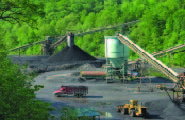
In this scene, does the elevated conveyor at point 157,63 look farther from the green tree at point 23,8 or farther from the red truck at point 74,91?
the green tree at point 23,8

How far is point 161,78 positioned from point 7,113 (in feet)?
160

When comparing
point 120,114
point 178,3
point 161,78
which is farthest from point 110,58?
point 178,3

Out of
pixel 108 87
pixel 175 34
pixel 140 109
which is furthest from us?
pixel 175 34

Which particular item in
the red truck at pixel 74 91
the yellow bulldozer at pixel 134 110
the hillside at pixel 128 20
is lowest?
the yellow bulldozer at pixel 134 110

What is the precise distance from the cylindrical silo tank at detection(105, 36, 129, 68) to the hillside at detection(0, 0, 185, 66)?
45.3 ft

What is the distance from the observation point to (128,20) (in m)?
122

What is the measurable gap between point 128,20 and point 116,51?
65202mm

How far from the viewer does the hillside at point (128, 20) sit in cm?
8856

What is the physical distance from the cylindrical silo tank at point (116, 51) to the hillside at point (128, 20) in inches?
544

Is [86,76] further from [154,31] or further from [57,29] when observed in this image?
[57,29]

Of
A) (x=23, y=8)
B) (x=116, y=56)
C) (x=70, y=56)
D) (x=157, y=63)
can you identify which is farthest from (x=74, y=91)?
(x=70, y=56)

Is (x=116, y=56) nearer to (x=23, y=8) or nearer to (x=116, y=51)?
(x=116, y=51)

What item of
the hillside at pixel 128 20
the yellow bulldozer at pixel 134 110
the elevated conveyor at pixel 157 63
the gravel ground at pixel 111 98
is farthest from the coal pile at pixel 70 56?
the yellow bulldozer at pixel 134 110

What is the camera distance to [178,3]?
102 m
